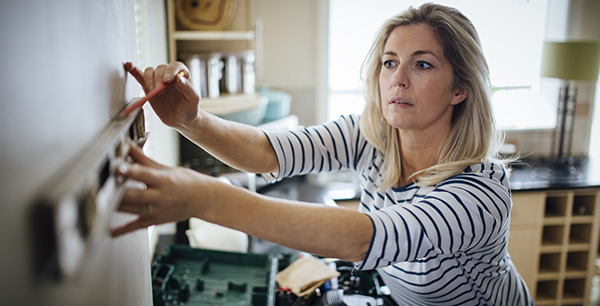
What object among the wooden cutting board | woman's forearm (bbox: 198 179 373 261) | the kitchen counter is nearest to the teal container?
the kitchen counter

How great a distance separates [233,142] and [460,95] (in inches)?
23.7

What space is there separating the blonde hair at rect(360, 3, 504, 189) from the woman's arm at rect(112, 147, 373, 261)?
41cm

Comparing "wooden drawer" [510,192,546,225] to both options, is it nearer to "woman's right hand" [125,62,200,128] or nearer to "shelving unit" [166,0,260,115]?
"shelving unit" [166,0,260,115]

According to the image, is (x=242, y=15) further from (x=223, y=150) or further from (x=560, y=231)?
(x=560, y=231)

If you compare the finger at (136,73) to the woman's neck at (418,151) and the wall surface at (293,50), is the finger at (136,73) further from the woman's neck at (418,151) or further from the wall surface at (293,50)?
the wall surface at (293,50)

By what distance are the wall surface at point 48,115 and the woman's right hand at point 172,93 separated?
0.11 m

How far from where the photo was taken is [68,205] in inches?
15.0

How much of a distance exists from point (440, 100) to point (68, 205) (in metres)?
0.93

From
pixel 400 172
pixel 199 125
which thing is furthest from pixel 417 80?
pixel 199 125

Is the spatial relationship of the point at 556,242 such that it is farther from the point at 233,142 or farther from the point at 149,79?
the point at 149,79

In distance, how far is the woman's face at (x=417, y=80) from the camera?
3.51 ft

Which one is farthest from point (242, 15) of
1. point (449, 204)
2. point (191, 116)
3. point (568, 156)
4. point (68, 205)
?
point (568, 156)

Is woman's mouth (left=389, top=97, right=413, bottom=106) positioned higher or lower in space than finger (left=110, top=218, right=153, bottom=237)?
higher

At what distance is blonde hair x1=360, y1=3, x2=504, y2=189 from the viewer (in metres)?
1.06
